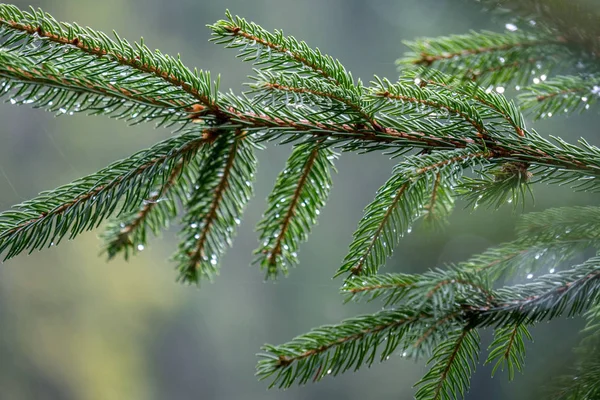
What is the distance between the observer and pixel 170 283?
3100 mm

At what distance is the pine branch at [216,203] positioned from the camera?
36 centimetres

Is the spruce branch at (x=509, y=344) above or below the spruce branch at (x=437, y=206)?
below

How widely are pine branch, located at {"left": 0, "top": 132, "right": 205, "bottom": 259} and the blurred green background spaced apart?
228cm

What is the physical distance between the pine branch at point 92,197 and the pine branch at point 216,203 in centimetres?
3

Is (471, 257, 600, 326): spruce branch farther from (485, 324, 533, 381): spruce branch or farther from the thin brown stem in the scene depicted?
the thin brown stem

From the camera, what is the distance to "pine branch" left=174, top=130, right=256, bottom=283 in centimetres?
36

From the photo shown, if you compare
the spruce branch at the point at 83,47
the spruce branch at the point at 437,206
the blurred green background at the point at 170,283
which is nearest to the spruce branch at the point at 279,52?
the spruce branch at the point at 83,47

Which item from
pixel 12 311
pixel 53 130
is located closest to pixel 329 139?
pixel 12 311

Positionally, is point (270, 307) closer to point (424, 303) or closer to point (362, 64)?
point (362, 64)

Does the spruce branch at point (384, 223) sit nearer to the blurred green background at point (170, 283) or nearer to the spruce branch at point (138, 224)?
the spruce branch at point (138, 224)

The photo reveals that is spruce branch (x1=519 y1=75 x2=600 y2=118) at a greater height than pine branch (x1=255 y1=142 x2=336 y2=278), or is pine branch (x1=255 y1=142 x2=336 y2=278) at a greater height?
spruce branch (x1=519 y1=75 x2=600 y2=118)

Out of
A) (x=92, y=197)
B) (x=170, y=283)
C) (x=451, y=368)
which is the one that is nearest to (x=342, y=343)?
(x=451, y=368)

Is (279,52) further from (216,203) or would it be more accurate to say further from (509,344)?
(509,344)

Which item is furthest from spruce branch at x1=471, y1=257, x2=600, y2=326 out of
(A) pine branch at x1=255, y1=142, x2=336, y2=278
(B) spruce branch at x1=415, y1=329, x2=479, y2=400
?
(A) pine branch at x1=255, y1=142, x2=336, y2=278
